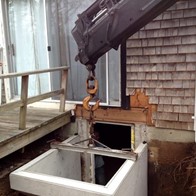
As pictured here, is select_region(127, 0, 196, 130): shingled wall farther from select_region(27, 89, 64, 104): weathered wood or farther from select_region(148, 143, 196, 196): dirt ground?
select_region(27, 89, 64, 104): weathered wood

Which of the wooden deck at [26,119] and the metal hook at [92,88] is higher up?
the metal hook at [92,88]

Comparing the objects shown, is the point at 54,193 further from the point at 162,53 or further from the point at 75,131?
the point at 162,53

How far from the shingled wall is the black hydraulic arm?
1.15 meters

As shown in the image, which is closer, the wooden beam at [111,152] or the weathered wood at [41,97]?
the wooden beam at [111,152]

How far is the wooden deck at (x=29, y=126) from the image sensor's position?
325cm

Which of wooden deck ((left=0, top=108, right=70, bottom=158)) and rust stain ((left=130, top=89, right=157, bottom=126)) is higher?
rust stain ((left=130, top=89, right=157, bottom=126))

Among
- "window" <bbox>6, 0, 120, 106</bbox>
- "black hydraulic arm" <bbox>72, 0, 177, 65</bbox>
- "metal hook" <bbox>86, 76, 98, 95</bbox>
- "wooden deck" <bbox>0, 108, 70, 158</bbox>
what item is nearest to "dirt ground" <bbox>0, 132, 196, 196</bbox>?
"wooden deck" <bbox>0, 108, 70, 158</bbox>

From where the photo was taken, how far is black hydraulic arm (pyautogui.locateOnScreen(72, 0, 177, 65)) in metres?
2.36

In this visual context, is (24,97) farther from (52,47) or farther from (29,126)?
(52,47)

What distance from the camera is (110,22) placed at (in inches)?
96.7

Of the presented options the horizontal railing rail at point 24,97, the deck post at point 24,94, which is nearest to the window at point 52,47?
the horizontal railing rail at point 24,97

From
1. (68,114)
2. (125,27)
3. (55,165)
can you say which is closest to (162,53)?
(125,27)

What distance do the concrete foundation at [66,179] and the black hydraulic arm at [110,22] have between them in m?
1.28

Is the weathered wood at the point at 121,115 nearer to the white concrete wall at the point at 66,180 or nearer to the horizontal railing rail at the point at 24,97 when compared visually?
the white concrete wall at the point at 66,180
